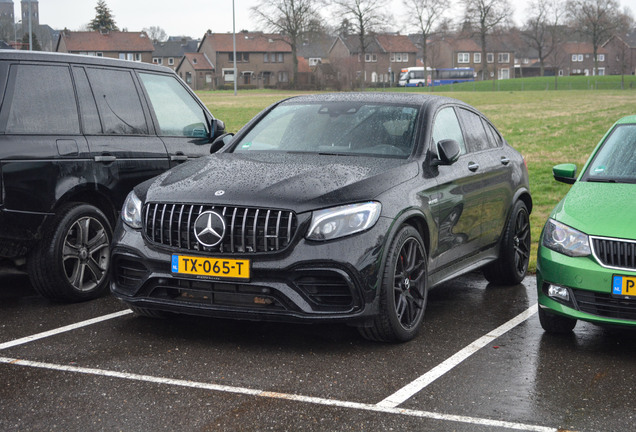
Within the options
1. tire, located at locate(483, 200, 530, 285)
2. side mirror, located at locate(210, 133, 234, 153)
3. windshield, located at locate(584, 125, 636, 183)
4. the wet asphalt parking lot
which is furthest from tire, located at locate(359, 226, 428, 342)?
side mirror, located at locate(210, 133, 234, 153)

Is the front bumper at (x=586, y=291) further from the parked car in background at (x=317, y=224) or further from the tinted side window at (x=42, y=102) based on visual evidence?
the tinted side window at (x=42, y=102)

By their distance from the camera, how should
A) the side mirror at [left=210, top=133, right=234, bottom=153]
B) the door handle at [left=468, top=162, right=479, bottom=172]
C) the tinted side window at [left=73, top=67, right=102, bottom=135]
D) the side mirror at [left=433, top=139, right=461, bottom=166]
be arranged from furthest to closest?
the side mirror at [left=210, top=133, right=234, bottom=153]
the tinted side window at [left=73, top=67, right=102, bottom=135]
the door handle at [left=468, top=162, right=479, bottom=172]
the side mirror at [left=433, top=139, right=461, bottom=166]

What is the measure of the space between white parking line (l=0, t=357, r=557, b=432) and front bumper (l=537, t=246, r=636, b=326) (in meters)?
1.48

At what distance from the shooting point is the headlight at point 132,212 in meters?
5.92

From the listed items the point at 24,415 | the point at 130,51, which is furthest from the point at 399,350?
the point at 130,51

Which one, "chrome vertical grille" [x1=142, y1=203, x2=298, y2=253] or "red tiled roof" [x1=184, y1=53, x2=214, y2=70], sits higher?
"red tiled roof" [x1=184, y1=53, x2=214, y2=70]

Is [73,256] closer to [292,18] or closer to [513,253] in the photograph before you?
[513,253]

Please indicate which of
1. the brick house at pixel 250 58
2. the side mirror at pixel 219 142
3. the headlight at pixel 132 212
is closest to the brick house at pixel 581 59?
the brick house at pixel 250 58

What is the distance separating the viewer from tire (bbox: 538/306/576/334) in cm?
593

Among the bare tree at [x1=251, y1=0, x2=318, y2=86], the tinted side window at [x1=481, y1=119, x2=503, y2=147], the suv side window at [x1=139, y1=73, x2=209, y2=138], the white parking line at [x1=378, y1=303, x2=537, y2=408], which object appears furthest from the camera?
the bare tree at [x1=251, y1=0, x2=318, y2=86]

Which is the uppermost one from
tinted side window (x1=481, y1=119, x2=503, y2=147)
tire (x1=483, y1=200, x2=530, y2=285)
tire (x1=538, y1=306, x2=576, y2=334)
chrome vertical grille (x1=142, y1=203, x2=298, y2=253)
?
tinted side window (x1=481, y1=119, x2=503, y2=147)

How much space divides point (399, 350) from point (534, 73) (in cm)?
15033

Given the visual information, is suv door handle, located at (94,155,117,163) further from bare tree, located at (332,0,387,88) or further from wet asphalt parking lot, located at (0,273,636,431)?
bare tree, located at (332,0,387,88)

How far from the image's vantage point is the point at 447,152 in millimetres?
6270
